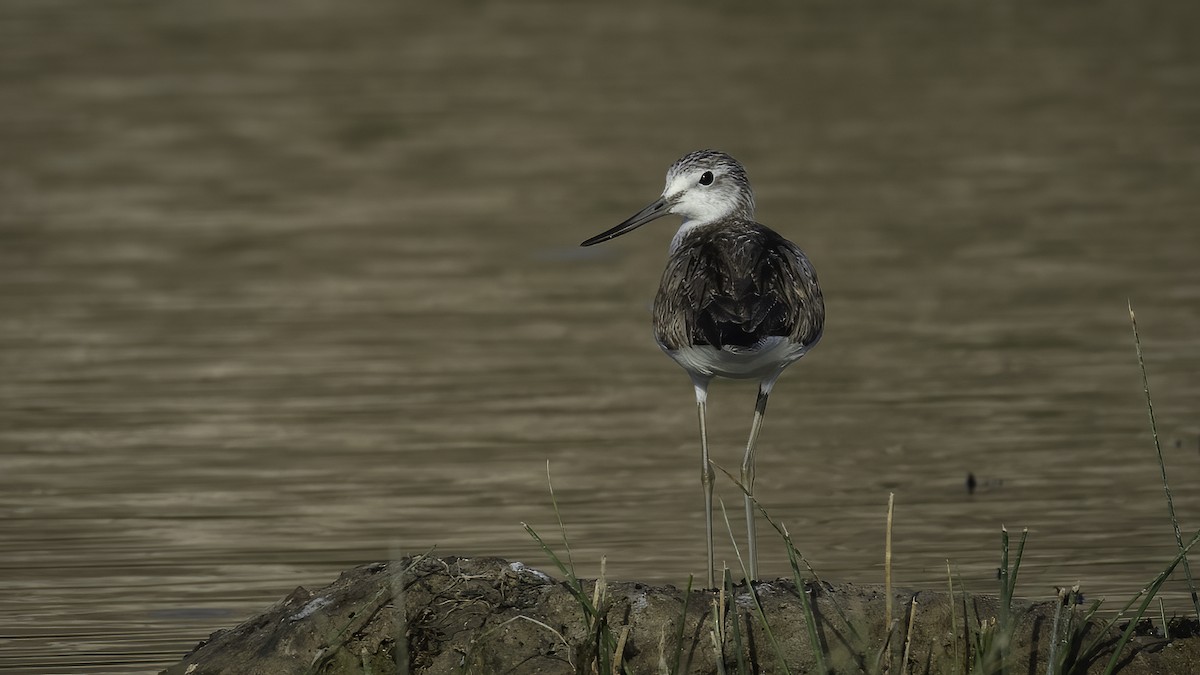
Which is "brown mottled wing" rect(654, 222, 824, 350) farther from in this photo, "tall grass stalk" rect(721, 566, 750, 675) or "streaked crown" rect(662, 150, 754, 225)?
"tall grass stalk" rect(721, 566, 750, 675)

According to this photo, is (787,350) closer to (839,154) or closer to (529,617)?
(529,617)

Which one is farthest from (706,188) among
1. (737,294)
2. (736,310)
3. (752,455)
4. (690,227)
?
(736,310)

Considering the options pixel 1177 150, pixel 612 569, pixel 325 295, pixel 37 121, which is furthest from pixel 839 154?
pixel 612 569

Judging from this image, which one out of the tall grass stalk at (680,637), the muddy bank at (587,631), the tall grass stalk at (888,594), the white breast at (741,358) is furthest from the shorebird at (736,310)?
the tall grass stalk at (680,637)

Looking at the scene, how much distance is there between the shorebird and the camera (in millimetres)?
7598

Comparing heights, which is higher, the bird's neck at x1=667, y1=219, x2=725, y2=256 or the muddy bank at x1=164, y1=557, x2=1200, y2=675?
the bird's neck at x1=667, y1=219, x2=725, y2=256

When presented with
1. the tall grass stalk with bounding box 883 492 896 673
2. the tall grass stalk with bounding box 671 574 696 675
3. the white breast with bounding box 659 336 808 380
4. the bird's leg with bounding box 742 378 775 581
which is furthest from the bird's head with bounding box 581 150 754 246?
the tall grass stalk with bounding box 671 574 696 675

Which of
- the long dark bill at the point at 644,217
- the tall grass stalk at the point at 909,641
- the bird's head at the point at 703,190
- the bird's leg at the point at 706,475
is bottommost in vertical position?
the tall grass stalk at the point at 909,641

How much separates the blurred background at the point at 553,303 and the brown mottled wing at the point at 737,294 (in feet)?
4.32

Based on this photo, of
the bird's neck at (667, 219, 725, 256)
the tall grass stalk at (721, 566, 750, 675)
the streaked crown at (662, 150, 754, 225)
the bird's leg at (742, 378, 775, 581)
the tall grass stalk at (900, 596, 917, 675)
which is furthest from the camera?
the streaked crown at (662, 150, 754, 225)

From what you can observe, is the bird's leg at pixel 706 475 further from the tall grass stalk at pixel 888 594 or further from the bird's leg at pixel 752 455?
the tall grass stalk at pixel 888 594

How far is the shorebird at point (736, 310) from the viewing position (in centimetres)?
760

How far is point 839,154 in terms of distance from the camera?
20.0 m

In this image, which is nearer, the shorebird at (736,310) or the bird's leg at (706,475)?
the shorebird at (736,310)
